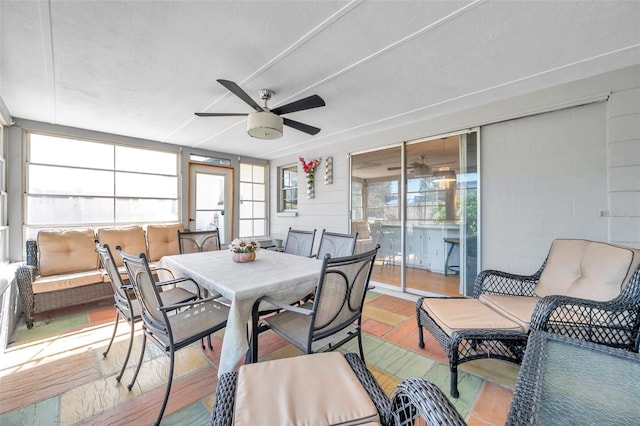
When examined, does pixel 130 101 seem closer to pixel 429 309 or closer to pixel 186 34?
pixel 186 34

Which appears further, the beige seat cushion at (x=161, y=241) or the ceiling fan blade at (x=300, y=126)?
the beige seat cushion at (x=161, y=241)

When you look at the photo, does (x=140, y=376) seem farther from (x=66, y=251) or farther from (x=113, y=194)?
(x=113, y=194)

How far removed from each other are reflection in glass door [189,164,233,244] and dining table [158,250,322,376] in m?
2.50

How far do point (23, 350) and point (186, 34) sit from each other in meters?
3.02

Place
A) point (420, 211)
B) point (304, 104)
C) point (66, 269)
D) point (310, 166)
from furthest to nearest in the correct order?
1. point (310, 166)
2. point (420, 211)
3. point (66, 269)
4. point (304, 104)

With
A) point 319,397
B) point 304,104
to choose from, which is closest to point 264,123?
point 304,104

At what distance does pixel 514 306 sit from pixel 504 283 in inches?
23.9

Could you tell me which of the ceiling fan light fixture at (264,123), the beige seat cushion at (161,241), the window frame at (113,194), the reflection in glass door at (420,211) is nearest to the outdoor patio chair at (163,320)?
the ceiling fan light fixture at (264,123)

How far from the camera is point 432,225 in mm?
3521

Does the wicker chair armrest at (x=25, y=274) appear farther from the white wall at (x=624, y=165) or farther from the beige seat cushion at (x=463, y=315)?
the white wall at (x=624, y=165)

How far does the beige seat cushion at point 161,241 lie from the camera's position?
391 centimetres

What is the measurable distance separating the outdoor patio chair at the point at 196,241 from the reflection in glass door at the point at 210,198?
1.72 meters

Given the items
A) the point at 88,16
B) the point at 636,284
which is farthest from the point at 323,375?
the point at 88,16

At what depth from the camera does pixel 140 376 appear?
1.88m
